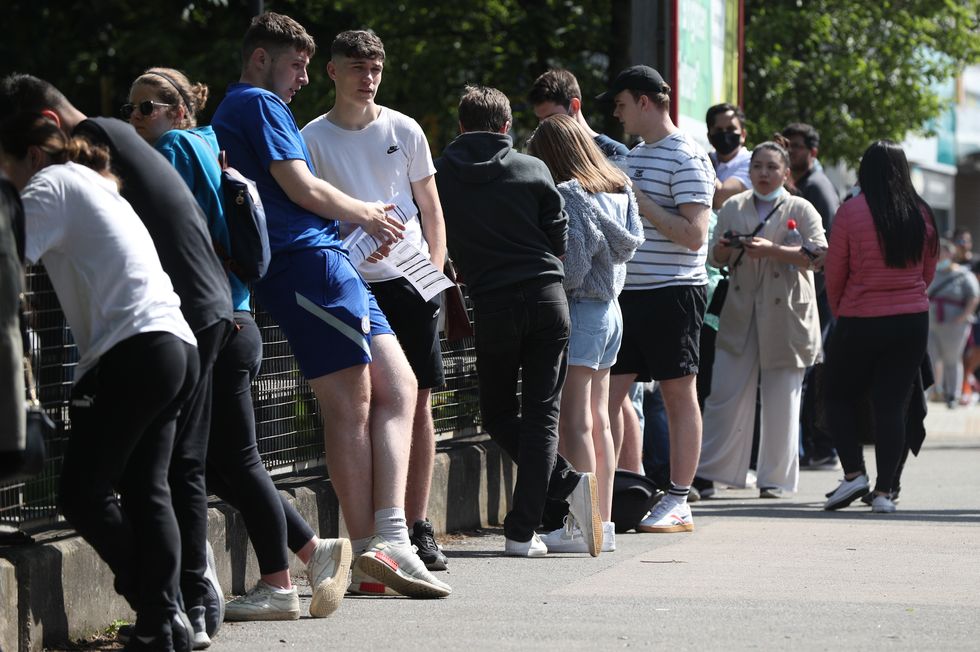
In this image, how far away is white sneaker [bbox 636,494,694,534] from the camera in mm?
8594

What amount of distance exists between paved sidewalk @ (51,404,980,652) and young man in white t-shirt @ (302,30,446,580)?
0.62m

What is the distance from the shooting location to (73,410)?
4.89 metres

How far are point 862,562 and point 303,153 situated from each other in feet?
10.1

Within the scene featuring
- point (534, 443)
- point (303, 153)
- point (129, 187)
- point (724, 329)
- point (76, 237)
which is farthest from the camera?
point (724, 329)

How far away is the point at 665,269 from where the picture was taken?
8.55 m

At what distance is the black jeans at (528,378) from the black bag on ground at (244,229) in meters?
1.81

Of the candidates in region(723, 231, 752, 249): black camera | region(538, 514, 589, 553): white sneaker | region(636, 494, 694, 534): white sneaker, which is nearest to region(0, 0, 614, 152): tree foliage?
region(723, 231, 752, 249): black camera

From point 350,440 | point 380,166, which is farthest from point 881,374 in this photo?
point 350,440

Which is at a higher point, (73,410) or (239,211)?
(239,211)

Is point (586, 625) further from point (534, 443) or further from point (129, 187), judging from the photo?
point (129, 187)

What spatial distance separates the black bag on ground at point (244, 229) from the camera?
18.2 ft

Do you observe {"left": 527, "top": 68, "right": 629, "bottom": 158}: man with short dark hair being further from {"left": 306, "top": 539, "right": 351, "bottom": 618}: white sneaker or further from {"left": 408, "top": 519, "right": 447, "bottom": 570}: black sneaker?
{"left": 306, "top": 539, "right": 351, "bottom": 618}: white sneaker

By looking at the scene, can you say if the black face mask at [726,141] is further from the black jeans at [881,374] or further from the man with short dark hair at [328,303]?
the man with short dark hair at [328,303]

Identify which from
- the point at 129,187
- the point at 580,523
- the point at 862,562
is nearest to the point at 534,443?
the point at 580,523
